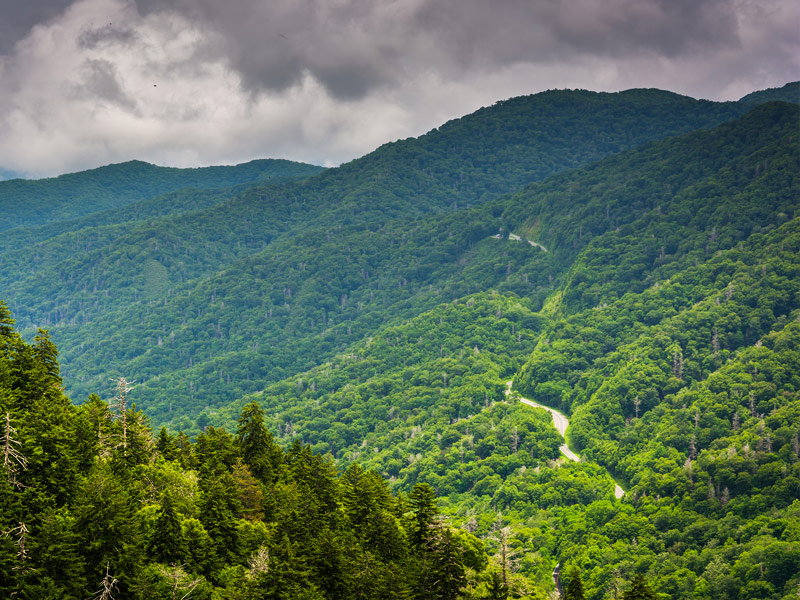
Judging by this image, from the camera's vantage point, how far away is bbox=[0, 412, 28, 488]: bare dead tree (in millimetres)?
56844

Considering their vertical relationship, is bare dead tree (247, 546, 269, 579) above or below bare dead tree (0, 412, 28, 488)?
below

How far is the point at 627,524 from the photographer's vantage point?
601 feet

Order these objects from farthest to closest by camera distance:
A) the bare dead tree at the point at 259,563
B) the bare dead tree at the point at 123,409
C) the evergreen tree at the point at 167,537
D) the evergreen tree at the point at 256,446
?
the evergreen tree at the point at 256,446 → the bare dead tree at the point at 123,409 → the bare dead tree at the point at 259,563 → the evergreen tree at the point at 167,537

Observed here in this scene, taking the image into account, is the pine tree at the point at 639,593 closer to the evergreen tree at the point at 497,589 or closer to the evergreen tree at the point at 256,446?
the evergreen tree at the point at 497,589

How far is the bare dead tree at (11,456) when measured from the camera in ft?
186

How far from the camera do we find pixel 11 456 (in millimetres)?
59750

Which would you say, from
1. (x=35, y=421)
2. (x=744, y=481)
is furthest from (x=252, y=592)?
(x=744, y=481)

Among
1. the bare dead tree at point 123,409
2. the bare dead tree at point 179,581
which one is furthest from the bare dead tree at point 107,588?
the bare dead tree at point 123,409

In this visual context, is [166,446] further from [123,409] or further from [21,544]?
[21,544]

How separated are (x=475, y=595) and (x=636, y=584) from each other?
13438 mm

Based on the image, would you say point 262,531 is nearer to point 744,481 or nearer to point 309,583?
point 309,583

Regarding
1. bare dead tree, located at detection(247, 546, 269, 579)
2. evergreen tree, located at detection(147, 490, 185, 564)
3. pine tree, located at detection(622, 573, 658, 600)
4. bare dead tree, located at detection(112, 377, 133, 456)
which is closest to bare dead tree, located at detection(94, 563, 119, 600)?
evergreen tree, located at detection(147, 490, 185, 564)

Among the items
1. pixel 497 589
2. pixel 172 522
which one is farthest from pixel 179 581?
pixel 497 589

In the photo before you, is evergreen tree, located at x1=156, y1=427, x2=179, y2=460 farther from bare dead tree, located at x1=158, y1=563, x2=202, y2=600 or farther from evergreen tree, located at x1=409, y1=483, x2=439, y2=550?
evergreen tree, located at x1=409, y1=483, x2=439, y2=550
